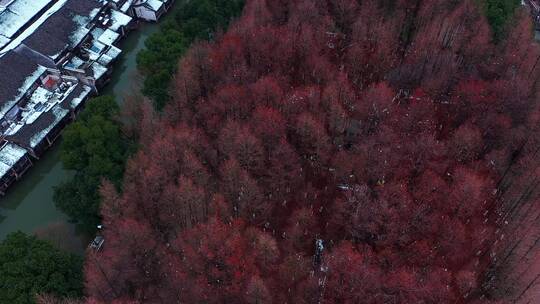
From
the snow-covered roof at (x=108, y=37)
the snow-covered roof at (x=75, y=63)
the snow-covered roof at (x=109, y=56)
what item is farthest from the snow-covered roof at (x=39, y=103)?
the snow-covered roof at (x=108, y=37)

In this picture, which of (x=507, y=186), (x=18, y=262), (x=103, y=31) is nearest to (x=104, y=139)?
(x=18, y=262)

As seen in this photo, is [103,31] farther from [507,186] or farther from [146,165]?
[507,186]

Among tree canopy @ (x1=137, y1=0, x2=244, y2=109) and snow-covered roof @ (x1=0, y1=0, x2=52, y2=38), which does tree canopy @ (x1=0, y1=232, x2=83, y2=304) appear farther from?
snow-covered roof @ (x1=0, y1=0, x2=52, y2=38)

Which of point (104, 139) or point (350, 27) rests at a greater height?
point (350, 27)

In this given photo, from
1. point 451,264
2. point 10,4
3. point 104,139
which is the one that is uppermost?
point 10,4

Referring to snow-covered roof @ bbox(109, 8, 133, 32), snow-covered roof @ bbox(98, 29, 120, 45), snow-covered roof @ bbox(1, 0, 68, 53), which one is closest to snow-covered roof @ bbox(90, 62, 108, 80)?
snow-covered roof @ bbox(98, 29, 120, 45)

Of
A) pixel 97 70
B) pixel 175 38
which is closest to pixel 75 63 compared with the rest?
pixel 97 70
